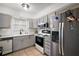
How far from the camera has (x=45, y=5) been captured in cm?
145

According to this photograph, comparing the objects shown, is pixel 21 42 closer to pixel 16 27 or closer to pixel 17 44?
pixel 17 44

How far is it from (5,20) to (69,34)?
121cm

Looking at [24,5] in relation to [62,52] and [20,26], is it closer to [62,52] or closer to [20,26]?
[20,26]

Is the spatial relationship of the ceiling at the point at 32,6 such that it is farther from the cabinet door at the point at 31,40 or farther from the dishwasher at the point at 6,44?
the dishwasher at the point at 6,44

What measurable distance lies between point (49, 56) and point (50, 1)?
98 centimetres

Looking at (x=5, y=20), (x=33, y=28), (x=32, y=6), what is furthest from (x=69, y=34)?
(x=5, y=20)

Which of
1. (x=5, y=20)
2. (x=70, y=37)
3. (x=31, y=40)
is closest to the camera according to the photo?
(x=70, y=37)

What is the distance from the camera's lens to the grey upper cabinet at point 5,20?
152 centimetres

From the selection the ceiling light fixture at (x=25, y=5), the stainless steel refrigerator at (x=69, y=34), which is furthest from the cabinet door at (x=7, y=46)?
the stainless steel refrigerator at (x=69, y=34)

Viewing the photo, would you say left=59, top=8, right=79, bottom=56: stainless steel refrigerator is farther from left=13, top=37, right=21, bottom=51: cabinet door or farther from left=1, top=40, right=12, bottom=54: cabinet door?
left=1, top=40, right=12, bottom=54: cabinet door

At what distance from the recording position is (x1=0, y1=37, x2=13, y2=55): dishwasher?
153 cm

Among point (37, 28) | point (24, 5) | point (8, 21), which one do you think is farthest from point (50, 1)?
point (8, 21)

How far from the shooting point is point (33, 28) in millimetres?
1705

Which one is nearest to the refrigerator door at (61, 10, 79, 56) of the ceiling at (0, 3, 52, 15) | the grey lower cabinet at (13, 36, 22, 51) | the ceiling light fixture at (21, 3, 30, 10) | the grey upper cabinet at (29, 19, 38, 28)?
the ceiling at (0, 3, 52, 15)
